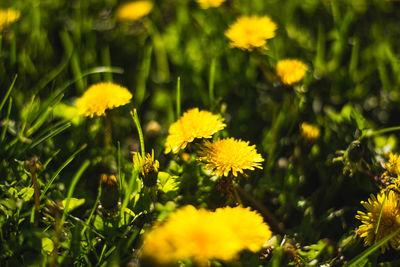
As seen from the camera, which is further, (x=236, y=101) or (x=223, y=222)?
(x=236, y=101)

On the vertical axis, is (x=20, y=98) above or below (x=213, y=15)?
below

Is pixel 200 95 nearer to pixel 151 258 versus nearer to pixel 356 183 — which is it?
pixel 356 183

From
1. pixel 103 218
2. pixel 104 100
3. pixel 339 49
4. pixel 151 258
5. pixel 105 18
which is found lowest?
pixel 151 258

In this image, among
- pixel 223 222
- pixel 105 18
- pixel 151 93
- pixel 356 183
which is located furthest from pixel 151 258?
pixel 105 18

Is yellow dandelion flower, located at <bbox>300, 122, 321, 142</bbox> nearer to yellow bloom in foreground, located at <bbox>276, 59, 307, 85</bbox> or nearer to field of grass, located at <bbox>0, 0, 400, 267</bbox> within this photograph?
field of grass, located at <bbox>0, 0, 400, 267</bbox>

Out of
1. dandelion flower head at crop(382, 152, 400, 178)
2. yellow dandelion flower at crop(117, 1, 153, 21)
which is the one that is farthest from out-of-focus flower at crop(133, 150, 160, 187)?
yellow dandelion flower at crop(117, 1, 153, 21)

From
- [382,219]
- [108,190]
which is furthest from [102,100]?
[382,219]

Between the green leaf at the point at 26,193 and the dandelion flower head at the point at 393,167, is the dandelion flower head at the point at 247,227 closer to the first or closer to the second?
the dandelion flower head at the point at 393,167

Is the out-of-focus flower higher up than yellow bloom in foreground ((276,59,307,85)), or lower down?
lower down
